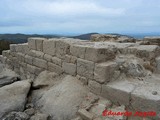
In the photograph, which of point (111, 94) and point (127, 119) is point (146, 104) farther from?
point (111, 94)

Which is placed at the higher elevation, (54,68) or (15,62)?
(54,68)

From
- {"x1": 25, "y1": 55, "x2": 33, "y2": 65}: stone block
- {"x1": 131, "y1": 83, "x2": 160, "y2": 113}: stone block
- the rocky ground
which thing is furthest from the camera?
{"x1": 25, "y1": 55, "x2": 33, "y2": 65}: stone block

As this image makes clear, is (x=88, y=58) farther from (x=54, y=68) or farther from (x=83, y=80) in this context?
(x=54, y=68)

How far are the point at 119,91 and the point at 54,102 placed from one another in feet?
4.81

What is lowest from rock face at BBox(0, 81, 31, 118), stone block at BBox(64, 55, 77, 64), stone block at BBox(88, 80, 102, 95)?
rock face at BBox(0, 81, 31, 118)

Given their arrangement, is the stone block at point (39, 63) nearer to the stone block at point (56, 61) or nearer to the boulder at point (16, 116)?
the stone block at point (56, 61)

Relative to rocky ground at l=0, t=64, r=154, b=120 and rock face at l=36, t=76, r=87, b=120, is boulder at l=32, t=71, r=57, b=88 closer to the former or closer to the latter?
rocky ground at l=0, t=64, r=154, b=120

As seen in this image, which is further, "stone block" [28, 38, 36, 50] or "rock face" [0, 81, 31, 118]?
"stone block" [28, 38, 36, 50]

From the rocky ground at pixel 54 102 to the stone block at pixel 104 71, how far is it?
41 cm

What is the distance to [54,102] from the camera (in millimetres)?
3891

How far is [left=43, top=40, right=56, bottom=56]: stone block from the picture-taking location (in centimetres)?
490

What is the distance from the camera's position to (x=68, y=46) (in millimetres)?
4492

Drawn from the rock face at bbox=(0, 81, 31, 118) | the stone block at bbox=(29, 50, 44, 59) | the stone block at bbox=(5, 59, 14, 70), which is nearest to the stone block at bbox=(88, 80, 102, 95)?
the rock face at bbox=(0, 81, 31, 118)

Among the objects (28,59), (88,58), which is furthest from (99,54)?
(28,59)
